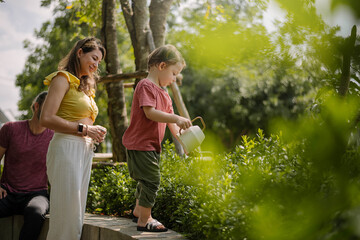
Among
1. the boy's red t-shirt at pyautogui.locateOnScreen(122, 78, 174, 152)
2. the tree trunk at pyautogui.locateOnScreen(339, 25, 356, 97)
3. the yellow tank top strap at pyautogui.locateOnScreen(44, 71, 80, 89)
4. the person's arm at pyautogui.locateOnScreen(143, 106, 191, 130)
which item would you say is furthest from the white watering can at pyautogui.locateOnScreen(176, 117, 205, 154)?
the tree trunk at pyautogui.locateOnScreen(339, 25, 356, 97)

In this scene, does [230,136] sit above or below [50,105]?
above

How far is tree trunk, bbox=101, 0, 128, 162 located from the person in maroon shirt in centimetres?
183

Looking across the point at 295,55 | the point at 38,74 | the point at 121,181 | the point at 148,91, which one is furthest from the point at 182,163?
the point at 38,74

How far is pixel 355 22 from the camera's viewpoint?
0.42 m

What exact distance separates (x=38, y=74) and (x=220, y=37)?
20886 millimetres

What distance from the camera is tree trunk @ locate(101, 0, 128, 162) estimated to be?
5477mm

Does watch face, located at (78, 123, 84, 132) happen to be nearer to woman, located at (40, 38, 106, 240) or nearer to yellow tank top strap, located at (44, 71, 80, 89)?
woman, located at (40, 38, 106, 240)

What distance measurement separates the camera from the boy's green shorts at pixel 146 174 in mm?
2812

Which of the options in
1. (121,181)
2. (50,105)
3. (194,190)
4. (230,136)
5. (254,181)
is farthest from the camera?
(230,136)

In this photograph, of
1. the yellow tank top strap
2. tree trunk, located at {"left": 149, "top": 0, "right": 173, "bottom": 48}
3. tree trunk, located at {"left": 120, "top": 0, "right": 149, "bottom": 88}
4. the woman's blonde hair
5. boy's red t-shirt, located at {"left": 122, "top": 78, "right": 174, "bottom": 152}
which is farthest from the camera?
tree trunk, located at {"left": 149, "top": 0, "right": 173, "bottom": 48}

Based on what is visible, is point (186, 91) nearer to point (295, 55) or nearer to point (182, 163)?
point (182, 163)

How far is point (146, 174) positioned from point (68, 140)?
0.66m

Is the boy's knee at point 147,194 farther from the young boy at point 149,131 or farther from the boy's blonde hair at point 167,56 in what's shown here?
the boy's blonde hair at point 167,56

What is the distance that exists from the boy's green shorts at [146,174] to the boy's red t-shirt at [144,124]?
0.20 feet
